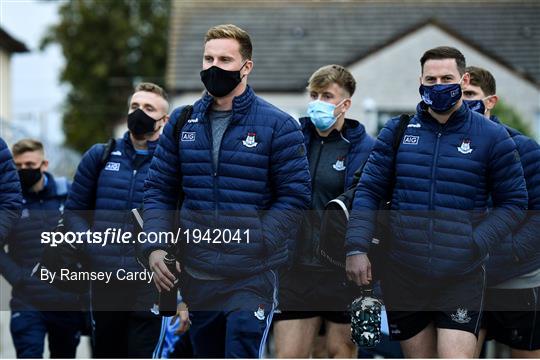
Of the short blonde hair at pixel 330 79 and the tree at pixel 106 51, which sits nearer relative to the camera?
the short blonde hair at pixel 330 79

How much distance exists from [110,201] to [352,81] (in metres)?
1.90

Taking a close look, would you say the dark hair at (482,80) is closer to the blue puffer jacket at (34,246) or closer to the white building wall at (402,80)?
the blue puffer jacket at (34,246)

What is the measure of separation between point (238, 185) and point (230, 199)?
0.29 feet

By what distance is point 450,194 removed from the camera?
610 centimetres

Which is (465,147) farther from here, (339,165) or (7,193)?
(7,193)

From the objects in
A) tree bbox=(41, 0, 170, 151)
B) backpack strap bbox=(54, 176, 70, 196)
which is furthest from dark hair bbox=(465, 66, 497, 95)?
tree bbox=(41, 0, 170, 151)

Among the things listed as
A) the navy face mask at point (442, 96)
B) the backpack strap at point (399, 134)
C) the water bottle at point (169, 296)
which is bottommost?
the water bottle at point (169, 296)

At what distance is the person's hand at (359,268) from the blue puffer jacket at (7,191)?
2178mm

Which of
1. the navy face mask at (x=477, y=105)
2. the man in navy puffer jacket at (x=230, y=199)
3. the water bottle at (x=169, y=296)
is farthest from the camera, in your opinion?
the navy face mask at (x=477, y=105)

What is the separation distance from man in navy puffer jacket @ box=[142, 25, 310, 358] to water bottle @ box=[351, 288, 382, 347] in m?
0.53

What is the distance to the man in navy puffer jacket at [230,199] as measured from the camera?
6062 mm

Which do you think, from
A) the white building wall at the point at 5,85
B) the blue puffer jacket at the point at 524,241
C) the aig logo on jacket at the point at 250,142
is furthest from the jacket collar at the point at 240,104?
the white building wall at the point at 5,85

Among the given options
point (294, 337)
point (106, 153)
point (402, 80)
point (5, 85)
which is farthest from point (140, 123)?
point (402, 80)

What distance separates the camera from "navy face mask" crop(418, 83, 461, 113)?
617 centimetres
